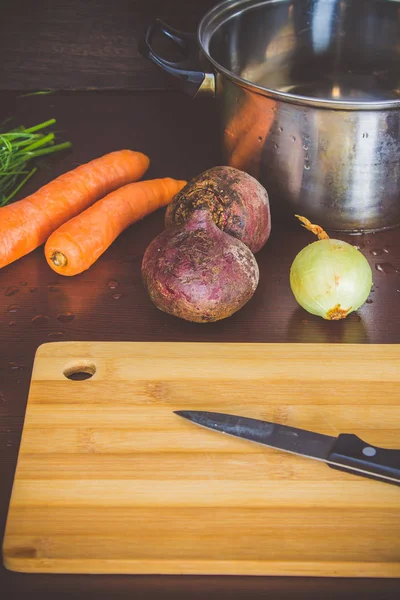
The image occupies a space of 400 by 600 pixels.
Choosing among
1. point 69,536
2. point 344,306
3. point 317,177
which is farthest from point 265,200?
point 69,536

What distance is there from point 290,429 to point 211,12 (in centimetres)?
78

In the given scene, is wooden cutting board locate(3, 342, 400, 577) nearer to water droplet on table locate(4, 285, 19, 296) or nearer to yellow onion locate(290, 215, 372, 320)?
yellow onion locate(290, 215, 372, 320)

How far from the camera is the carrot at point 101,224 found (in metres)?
1.11

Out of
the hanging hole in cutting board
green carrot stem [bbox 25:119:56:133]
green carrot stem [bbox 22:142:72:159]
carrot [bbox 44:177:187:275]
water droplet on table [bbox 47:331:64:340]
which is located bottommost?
water droplet on table [bbox 47:331:64:340]

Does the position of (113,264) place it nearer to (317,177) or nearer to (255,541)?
(317,177)

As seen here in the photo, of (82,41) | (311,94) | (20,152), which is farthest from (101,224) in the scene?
(82,41)

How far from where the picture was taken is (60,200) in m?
1.21

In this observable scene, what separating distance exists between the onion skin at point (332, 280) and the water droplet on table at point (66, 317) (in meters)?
0.34

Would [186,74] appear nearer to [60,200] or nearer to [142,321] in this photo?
[60,200]

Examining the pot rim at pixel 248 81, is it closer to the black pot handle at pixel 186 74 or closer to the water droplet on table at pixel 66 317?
the black pot handle at pixel 186 74

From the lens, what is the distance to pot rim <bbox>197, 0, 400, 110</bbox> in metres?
0.97

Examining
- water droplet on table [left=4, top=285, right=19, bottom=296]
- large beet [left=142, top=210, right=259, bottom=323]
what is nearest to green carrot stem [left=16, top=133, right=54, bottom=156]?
water droplet on table [left=4, top=285, right=19, bottom=296]

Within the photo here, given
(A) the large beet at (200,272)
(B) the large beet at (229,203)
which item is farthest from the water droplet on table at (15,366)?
(B) the large beet at (229,203)

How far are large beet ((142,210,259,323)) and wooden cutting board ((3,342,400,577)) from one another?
0.26ft
